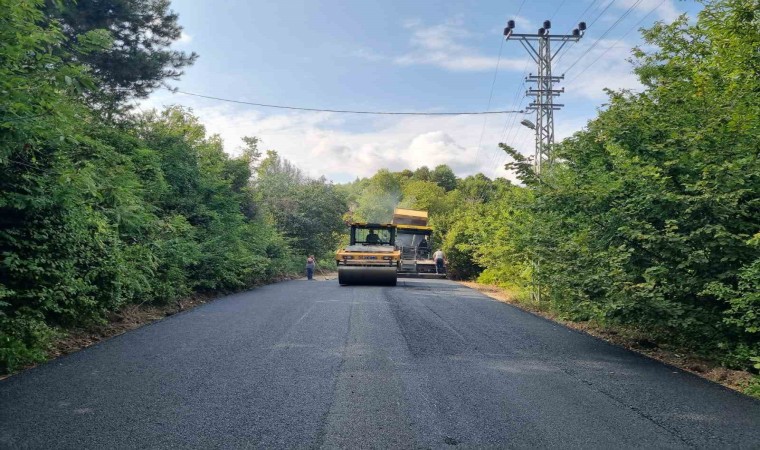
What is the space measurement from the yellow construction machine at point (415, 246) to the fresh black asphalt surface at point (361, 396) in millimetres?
21933

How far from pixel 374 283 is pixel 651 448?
17691 mm

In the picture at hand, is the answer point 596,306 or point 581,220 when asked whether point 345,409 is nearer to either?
point 596,306

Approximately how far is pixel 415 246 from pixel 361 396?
27.3m

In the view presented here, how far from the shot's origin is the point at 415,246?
32438 millimetres

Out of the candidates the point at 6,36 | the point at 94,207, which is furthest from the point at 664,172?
the point at 94,207

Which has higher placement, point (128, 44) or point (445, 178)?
point (445, 178)

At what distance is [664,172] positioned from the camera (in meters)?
7.30

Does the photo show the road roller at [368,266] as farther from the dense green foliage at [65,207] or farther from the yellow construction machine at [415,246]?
the yellow construction machine at [415,246]

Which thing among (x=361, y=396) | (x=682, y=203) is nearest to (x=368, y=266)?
(x=682, y=203)

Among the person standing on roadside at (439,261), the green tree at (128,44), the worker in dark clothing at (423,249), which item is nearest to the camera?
the green tree at (128,44)

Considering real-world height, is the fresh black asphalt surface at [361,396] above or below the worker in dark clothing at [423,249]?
below

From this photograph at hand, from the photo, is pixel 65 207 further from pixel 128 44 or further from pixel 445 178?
pixel 445 178

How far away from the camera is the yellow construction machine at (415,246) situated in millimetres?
30891

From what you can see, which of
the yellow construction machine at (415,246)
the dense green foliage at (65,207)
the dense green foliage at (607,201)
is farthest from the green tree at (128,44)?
the yellow construction machine at (415,246)
